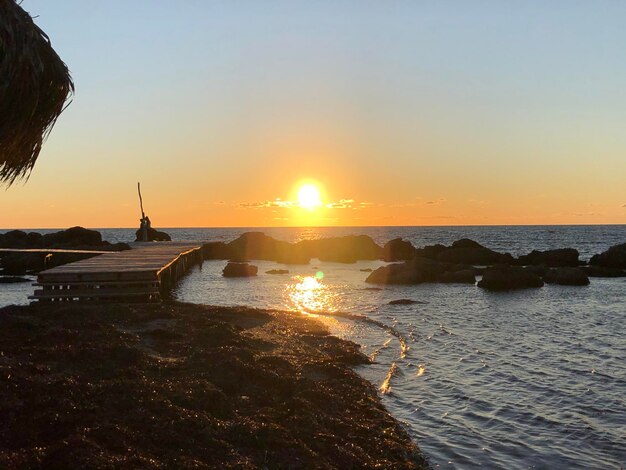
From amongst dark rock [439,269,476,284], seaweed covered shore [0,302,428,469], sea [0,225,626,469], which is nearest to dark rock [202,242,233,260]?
dark rock [439,269,476,284]

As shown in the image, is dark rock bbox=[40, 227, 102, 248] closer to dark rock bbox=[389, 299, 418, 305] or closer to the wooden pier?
dark rock bbox=[389, 299, 418, 305]

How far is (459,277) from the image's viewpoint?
3800 centimetres

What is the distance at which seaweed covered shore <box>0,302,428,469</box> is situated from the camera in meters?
6.49

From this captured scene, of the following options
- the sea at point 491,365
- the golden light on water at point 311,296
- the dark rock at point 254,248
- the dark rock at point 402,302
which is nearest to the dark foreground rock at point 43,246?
the sea at point 491,365

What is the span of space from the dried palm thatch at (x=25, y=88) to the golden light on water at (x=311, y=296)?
15639mm

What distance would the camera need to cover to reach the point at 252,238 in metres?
68.0

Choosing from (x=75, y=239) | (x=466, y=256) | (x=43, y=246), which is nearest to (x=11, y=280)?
(x=43, y=246)

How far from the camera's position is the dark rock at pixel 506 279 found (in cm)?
3419

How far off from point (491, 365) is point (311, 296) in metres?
16.2

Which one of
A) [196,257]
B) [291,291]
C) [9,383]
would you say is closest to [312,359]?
[9,383]

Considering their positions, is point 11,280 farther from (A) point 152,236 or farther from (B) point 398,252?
(B) point 398,252

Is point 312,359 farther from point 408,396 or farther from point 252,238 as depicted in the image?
point 252,238

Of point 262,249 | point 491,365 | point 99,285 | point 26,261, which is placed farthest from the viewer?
point 262,249

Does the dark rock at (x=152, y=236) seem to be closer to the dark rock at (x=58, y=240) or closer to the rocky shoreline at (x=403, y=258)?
the dark rock at (x=58, y=240)
